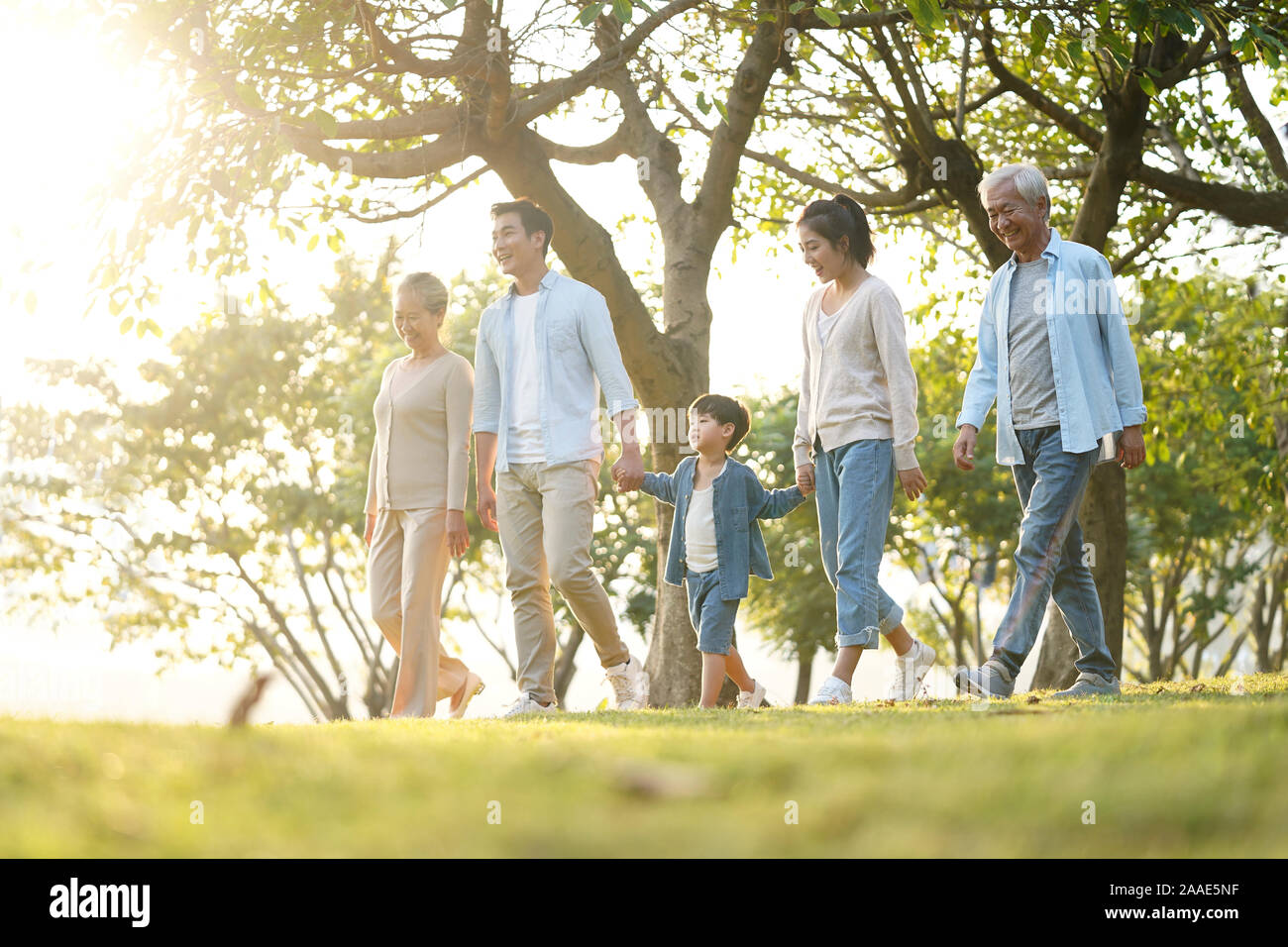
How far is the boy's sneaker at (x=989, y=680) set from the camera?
6.00 m

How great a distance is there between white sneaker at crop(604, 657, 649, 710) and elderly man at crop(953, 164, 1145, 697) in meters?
1.73

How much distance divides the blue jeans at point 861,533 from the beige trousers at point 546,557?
1.25m

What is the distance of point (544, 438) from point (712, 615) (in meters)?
1.60

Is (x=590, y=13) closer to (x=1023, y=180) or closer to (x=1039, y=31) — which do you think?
(x=1023, y=180)

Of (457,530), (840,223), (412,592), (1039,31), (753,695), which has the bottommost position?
(753,695)

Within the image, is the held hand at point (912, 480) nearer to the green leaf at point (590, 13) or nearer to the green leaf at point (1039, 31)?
the green leaf at point (590, 13)

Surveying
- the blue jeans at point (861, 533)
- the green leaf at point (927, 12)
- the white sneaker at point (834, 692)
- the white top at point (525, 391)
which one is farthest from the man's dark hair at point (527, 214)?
the white sneaker at point (834, 692)

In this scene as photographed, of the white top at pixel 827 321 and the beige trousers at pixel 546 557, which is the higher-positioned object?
the white top at pixel 827 321

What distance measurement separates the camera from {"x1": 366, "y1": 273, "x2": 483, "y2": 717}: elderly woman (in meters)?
6.64

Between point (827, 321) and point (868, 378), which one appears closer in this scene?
point (868, 378)

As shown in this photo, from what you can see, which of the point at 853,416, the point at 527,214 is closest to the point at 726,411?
the point at 853,416

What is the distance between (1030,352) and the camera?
246 inches

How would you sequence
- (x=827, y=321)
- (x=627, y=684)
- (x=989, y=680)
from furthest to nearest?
(x=627, y=684) → (x=827, y=321) → (x=989, y=680)
